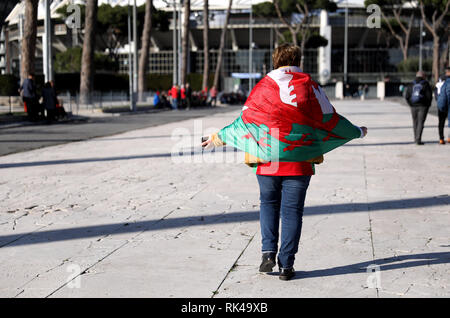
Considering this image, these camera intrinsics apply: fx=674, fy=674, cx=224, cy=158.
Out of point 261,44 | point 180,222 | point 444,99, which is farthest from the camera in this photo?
point 261,44

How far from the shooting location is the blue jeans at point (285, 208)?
4.48 metres

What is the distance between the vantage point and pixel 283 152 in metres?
A: 4.44

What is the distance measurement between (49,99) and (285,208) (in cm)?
2137

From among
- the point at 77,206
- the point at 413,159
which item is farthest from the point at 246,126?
the point at 413,159

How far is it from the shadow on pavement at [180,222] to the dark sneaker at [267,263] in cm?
167

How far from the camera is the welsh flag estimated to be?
4.40 m

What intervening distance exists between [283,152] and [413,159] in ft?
26.0

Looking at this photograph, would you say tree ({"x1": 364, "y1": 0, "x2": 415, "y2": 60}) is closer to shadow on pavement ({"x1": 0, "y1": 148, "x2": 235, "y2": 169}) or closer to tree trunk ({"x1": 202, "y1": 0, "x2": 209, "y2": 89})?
tree trunk ({"x1": 202, "y1": 0, "x2": 209, "y2": 89})

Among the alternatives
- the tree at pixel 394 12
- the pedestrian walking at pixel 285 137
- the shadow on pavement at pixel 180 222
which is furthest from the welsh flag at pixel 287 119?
the tree at pixel 394 12

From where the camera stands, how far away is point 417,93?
1380 centimetres

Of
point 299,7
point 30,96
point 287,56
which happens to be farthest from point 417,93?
point 299,7

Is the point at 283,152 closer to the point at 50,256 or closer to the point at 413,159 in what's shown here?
the point at 50,256

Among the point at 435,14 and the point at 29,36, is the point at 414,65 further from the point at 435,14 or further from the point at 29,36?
the point at 29,36


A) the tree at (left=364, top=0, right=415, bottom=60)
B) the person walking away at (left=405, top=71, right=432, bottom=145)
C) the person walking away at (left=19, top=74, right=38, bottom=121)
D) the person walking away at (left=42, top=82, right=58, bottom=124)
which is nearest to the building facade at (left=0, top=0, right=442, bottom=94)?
the tree at (left=364, top=0, right=415, bottom=60)
